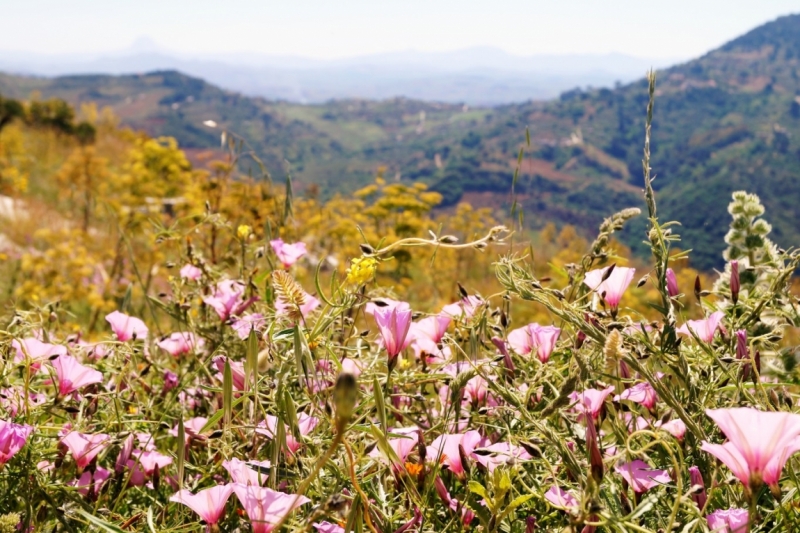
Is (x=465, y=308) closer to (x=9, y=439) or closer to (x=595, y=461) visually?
(x=595, y=461)

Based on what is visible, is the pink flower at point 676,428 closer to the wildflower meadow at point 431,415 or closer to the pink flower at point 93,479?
the wildflower meadow at point 431,415

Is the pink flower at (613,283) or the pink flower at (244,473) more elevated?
the pink flower at (613,283)

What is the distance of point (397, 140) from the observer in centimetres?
17988

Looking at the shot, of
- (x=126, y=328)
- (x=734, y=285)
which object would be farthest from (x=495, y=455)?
(x=126, y=328)

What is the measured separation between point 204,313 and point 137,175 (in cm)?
1321

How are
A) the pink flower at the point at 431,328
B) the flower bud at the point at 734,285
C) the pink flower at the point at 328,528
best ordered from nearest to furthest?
1. the pink flower at the point at 328,528
2. the flower bud at the point at 734,285
3. the pink flower at the point at 431,328

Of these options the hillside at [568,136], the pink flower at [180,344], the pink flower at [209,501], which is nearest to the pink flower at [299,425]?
the pink flower at [209,501]

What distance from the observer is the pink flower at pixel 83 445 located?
99 centimetres

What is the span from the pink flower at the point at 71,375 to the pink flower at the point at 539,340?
0.83 meters

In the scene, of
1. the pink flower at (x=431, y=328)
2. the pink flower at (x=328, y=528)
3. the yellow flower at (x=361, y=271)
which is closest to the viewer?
the pink flower at (x=328, y=528)

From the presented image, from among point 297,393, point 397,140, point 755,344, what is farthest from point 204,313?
point 397,140

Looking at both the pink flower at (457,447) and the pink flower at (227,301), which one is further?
the pink flower at (227,301)

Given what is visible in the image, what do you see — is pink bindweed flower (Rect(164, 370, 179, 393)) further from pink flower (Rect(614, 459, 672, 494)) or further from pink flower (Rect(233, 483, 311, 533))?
pink flower (Rect(614, 459, 672, 494))

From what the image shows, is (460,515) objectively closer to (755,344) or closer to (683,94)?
(755,344)
